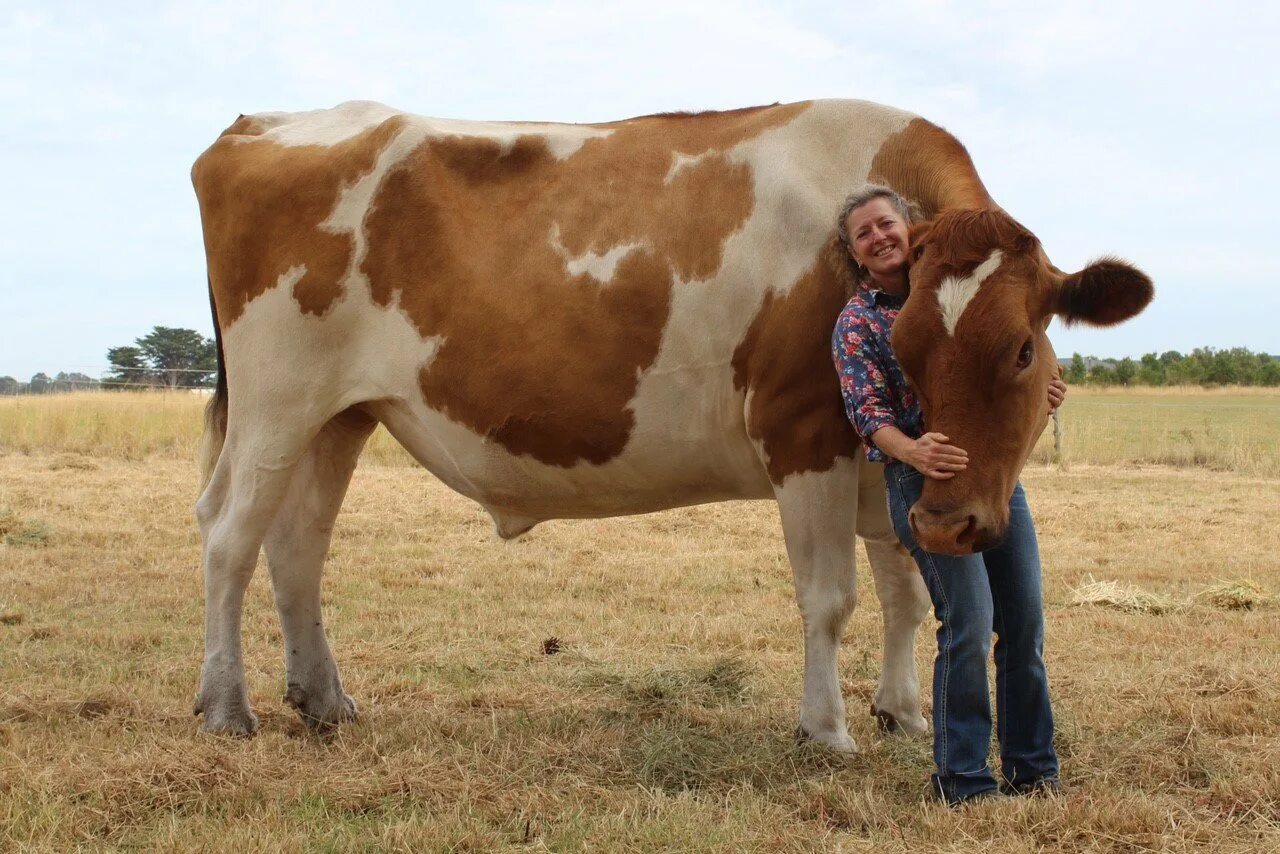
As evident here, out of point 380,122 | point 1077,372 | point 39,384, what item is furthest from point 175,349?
point 380,122

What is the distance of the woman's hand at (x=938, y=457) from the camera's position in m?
3.29

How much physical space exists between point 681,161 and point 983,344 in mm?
1709

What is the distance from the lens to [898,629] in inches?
187

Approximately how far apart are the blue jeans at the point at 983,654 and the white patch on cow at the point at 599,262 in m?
1.36

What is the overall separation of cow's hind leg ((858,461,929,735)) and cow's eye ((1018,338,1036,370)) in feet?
4.54

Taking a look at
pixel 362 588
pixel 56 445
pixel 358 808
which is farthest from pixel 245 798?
pixel 56 445

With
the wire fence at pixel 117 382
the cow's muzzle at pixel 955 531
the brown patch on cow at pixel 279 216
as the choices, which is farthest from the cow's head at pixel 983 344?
the wire fence at pixel 117 382

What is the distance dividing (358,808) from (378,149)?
2744 mm

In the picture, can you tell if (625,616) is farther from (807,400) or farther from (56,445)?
(56,445)

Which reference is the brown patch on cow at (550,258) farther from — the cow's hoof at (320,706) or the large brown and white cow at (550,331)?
the cow's hoof at (320,706)

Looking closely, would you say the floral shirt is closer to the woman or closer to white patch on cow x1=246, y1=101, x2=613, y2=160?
the woman

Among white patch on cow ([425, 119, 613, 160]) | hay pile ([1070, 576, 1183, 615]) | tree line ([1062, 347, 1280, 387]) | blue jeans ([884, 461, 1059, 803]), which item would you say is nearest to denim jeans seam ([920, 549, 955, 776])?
blue jeans ([884, 461, 1059, 803])

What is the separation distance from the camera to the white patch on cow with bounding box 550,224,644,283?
4.46m

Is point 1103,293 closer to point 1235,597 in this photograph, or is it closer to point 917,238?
point 917,238
